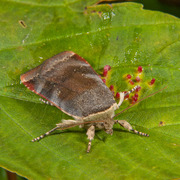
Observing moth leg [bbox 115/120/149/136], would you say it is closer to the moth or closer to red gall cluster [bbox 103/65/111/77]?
the moth

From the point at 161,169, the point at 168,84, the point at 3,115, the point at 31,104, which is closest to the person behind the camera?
the point at 161,169

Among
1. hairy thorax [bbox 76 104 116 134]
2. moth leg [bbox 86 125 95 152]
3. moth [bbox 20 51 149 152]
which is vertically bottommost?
moth leg [bbox 86 125 95 152]

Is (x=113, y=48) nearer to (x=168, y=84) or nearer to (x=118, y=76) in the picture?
(x=118, y=76)

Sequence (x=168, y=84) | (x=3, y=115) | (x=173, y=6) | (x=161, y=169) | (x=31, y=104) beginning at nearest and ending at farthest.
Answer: (x=161, y=169) → (x=3, y=115) → (x=31, y=104) → (x=168, y=84) → (x=173, y=6)

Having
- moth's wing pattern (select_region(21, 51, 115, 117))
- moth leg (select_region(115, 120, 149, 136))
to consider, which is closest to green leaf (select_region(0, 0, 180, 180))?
moth leg (select_region(115, 120, 149, 136))

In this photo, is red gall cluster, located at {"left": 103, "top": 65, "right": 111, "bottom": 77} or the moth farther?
red gall cluster, located at {"left": 103, "top": 65, "right": 111, "bottom": 77}

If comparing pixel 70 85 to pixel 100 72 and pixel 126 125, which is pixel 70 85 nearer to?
pixel 100 72

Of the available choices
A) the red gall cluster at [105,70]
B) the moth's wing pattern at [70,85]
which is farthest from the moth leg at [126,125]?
the red gall cluster at [105,70]

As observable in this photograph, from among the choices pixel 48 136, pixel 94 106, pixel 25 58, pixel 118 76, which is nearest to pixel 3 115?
pixel 48 136
